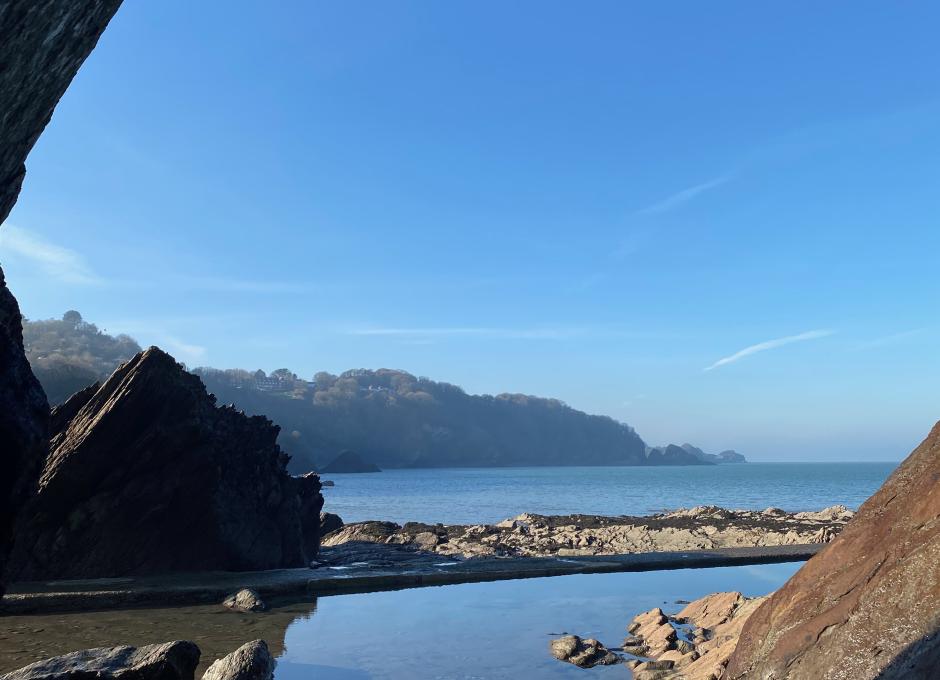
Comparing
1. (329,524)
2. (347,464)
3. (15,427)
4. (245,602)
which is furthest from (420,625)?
(347,464)

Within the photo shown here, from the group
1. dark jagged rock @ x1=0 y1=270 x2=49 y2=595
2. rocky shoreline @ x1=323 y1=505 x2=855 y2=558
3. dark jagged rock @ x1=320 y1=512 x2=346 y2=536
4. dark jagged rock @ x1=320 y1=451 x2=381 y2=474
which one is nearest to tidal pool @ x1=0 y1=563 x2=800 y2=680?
dark jagged rock @ x1=0 y1=270 x2=49 y2=595

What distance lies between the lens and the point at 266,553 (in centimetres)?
2138

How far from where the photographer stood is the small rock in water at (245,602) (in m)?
15.4

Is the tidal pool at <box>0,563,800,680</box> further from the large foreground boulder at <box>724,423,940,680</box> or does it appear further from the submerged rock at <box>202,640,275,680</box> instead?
the large foreground boulder at <box>724,423,940,680</box>

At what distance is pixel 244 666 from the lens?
937 cm

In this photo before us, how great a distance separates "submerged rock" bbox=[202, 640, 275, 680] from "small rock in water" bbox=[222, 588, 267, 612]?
5.79 metres

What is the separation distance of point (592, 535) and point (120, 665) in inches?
995

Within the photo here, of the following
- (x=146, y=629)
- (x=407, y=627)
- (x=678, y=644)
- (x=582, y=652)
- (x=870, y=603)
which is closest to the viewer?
(x=870, y=603)

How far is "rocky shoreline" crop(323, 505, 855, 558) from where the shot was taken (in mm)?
27812

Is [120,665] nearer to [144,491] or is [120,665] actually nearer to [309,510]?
[144,491]

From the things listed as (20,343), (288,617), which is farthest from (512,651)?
(20,343)

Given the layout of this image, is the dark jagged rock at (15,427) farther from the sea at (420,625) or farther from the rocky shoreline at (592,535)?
the rocky shoreline at (592,535)

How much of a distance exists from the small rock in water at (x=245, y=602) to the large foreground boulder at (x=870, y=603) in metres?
11.6

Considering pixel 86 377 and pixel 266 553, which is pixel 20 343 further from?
pixel 86 377
